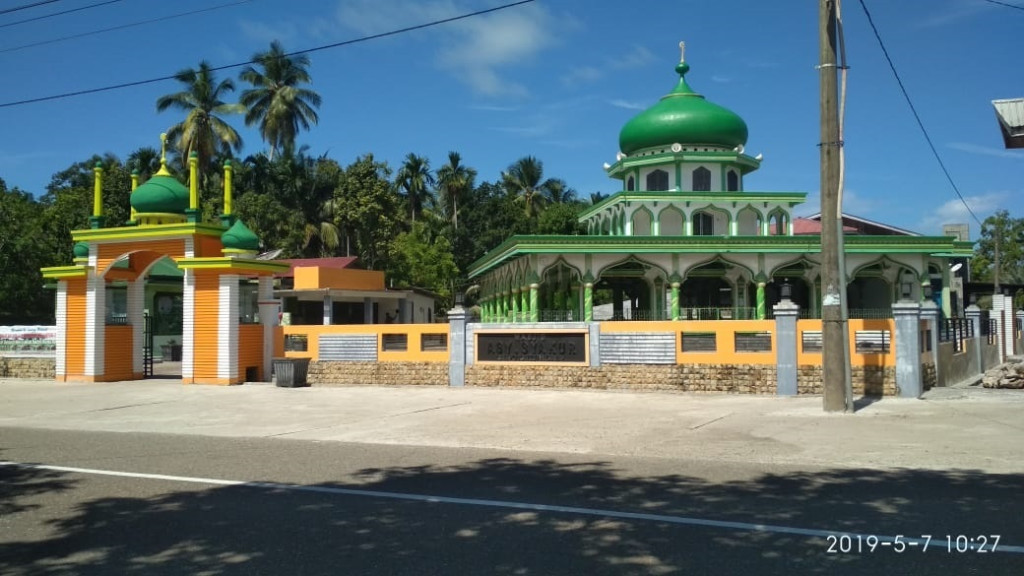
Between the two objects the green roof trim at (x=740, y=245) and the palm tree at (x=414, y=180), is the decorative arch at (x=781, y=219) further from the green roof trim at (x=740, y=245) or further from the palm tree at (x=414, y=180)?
the palm tree at (x=414, y=180)

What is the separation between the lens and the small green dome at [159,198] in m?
23.3

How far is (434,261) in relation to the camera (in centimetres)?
4694

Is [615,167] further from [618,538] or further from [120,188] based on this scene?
[618,538]

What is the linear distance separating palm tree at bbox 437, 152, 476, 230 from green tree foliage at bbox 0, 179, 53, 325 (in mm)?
26983

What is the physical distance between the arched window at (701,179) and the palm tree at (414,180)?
2678 centimetres

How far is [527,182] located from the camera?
62625 millimetres

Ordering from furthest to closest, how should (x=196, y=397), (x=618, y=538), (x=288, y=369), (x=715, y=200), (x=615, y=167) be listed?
(x=615, y=167), (x=715, y=200), (x=288, y=369), (x=196, y=397), (x=618, y=538)

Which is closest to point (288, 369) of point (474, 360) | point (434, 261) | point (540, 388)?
point (474, 360)

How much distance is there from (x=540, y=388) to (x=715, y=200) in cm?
1708

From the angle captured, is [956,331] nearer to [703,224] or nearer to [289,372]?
[703,224]

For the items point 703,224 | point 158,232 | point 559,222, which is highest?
point 559,222

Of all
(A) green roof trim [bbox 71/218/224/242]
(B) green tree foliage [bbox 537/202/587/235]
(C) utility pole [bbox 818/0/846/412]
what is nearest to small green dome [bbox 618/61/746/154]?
(B) green tree foliage [bbox 537/202/587/235]

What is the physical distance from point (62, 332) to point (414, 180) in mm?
35559

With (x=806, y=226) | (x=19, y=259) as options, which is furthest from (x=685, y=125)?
(x=19, y=259)
